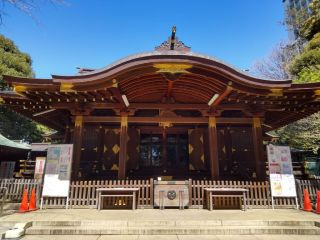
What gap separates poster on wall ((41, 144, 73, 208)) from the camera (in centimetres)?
783

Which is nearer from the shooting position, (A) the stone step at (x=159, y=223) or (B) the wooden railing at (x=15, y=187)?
(A) the stone step at (x=159, y=223)

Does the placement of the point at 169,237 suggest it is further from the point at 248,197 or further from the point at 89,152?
the point at 89,152

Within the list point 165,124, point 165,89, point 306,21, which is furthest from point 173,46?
point 306,21

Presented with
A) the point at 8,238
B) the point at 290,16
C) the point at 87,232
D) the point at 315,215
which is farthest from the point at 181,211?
the point at 290,16

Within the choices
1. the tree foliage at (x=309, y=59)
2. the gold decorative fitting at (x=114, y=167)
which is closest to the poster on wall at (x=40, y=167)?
the gold decorative fitting at (x=114, y=167)

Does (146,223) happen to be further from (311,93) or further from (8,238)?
(311,93)

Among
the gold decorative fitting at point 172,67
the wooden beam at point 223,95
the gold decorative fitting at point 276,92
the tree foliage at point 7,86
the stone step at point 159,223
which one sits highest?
the tree foliage at point 7,86

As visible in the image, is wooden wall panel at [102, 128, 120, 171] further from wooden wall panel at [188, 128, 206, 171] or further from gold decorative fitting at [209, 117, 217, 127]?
gold decorative fitting at [209, 117, 217, 127]

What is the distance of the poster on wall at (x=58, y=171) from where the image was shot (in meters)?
7.83

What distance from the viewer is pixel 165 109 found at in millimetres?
9594

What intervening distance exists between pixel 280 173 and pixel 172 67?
18.0 feet

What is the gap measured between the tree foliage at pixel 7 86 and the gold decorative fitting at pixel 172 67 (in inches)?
857

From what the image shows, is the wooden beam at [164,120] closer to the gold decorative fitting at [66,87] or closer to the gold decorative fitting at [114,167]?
the gold decorative fitting at [66,87]

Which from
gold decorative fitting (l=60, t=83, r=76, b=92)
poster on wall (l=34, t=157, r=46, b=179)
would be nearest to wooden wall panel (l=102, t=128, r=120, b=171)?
poster on wall (l=34, t=157, r=46, b=179)
